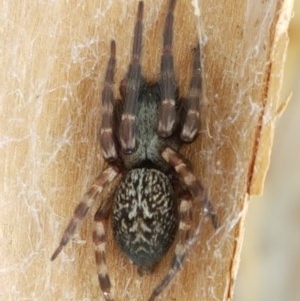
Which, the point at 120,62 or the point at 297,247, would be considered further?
the point at 297,247

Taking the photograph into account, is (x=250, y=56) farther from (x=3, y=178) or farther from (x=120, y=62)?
(x=3, y=178)

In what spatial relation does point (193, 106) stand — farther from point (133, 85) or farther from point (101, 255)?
point (101, 255)

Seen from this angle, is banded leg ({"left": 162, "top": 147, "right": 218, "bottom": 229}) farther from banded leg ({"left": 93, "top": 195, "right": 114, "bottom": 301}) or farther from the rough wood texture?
banded leg ({"left": 93, "top": 195, "right": 114, "bottom": 301})

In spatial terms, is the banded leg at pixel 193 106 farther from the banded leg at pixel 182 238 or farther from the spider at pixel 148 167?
the banded leg at pixel 182 238

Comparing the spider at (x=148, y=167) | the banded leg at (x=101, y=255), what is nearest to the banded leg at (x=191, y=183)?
the spider at (x=148, y=167)

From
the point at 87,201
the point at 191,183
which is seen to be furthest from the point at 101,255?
the point at 191,183

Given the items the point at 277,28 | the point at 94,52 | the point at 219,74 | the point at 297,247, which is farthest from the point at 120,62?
the point at 297,247

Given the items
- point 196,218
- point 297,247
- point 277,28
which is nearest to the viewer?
point 277,28
